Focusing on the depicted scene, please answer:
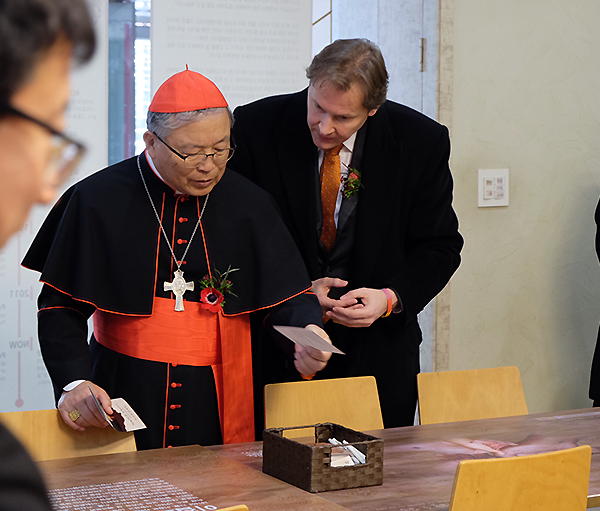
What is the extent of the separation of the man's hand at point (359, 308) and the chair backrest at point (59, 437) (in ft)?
2.58

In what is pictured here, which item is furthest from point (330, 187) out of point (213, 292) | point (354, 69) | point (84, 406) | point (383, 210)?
point (84, 406)

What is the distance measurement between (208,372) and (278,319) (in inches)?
11.0

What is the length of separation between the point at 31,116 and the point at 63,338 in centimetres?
181

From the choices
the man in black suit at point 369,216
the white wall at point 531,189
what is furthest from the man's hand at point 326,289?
the white wall at point 531,189

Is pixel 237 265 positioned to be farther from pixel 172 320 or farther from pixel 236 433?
pixel 236 433

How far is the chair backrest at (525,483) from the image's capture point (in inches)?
60.8

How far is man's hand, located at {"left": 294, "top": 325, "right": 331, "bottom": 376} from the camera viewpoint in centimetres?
226

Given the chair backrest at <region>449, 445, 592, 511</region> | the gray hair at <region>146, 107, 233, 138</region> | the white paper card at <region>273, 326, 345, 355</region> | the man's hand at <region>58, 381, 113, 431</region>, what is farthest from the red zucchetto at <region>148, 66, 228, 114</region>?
the chair backrest at <region>449, 445, 592, 511</region>

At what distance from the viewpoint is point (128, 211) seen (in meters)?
2.37

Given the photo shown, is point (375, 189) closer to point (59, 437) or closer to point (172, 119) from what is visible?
point (172, 119)

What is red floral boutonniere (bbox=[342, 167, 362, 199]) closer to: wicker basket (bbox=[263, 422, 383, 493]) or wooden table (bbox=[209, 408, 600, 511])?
wooden table (bbox=[209, 408, 600, 511])

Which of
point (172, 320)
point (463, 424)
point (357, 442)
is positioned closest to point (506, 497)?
point (357, 442)

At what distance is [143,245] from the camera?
235cm

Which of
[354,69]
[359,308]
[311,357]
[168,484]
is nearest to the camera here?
[168,484]
